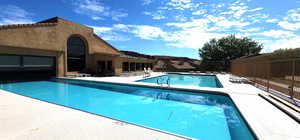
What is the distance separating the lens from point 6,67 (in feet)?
39.9

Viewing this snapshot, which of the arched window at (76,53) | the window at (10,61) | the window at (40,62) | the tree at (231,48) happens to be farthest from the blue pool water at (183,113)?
the tree at (231,48)

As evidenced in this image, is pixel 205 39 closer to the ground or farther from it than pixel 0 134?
farther from it

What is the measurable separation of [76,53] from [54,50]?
241 cm

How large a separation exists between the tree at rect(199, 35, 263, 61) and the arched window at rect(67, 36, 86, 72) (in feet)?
82.8

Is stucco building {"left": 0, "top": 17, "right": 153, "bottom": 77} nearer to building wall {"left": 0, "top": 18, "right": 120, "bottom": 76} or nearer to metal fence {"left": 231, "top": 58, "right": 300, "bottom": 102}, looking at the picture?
building wall {"left": 0, "top": 18, "right": 120, "bottom": 76}

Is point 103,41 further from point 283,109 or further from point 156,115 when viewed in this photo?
point 283,109

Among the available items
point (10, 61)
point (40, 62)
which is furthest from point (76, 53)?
point (10, 61)

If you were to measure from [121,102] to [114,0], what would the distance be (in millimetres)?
9688

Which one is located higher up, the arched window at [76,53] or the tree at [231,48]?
the tree at [231,48]

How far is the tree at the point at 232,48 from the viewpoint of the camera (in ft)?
91.6

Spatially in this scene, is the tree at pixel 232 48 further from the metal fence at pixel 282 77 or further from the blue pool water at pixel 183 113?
the blue pool water at pixel 183 113

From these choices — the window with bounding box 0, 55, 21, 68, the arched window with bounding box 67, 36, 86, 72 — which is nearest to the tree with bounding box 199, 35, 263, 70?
the arched window with bounding box 67, 36, 86, 72

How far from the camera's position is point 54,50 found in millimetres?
13055

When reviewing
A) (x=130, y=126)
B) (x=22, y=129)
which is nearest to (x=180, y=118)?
(x=130, y=126)
